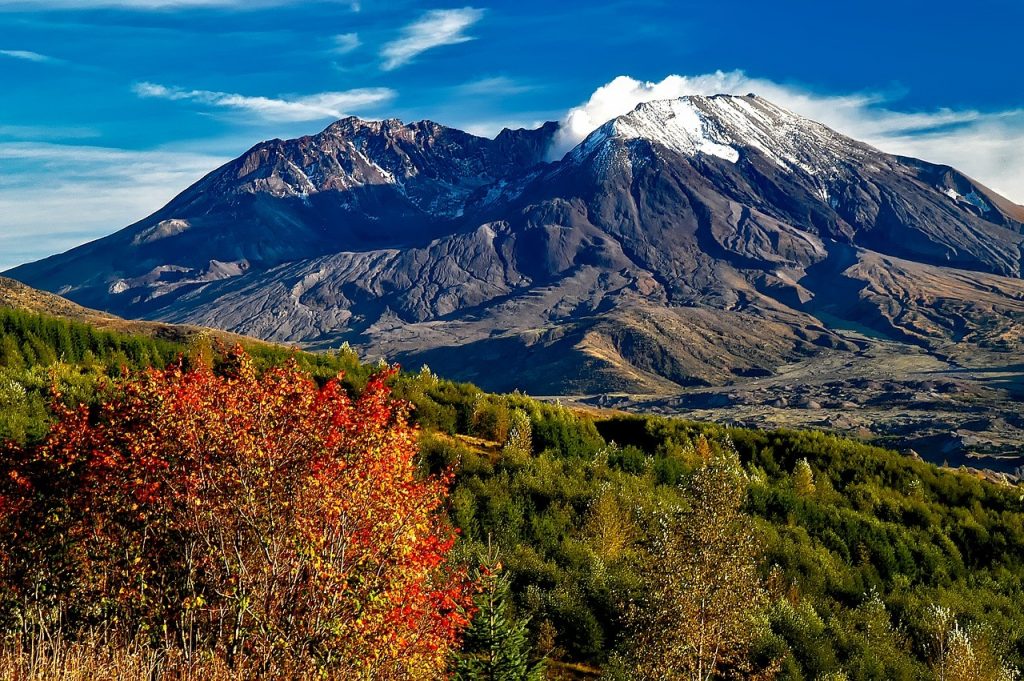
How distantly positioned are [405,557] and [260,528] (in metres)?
2.14

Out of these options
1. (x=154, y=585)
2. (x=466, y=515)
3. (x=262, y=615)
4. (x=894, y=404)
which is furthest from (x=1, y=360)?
(x=894, y=404)

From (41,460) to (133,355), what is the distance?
26638mm

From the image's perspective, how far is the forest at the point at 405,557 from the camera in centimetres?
1166

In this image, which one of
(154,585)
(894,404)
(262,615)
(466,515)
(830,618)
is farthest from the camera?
(894,404)

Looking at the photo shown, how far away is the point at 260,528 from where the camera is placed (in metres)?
11.7

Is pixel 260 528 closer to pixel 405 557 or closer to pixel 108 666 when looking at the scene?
pixel 405 557

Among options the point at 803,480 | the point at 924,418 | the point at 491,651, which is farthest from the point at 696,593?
the point at 924,418

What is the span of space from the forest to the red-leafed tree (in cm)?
4

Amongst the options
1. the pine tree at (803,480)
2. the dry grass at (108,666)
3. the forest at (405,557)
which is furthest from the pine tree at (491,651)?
the pine tree at (803,480)

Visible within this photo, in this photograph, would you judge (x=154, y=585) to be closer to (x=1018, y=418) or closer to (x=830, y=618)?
(x=830, y=618)

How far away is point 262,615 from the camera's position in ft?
38.1

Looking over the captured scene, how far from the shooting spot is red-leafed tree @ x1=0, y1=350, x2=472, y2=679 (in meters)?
11.5

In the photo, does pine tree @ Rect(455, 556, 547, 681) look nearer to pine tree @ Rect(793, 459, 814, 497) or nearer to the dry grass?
the dry grass

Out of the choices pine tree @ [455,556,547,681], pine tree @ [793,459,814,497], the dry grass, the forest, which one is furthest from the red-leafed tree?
pine tree @ [793,459,814,497]
